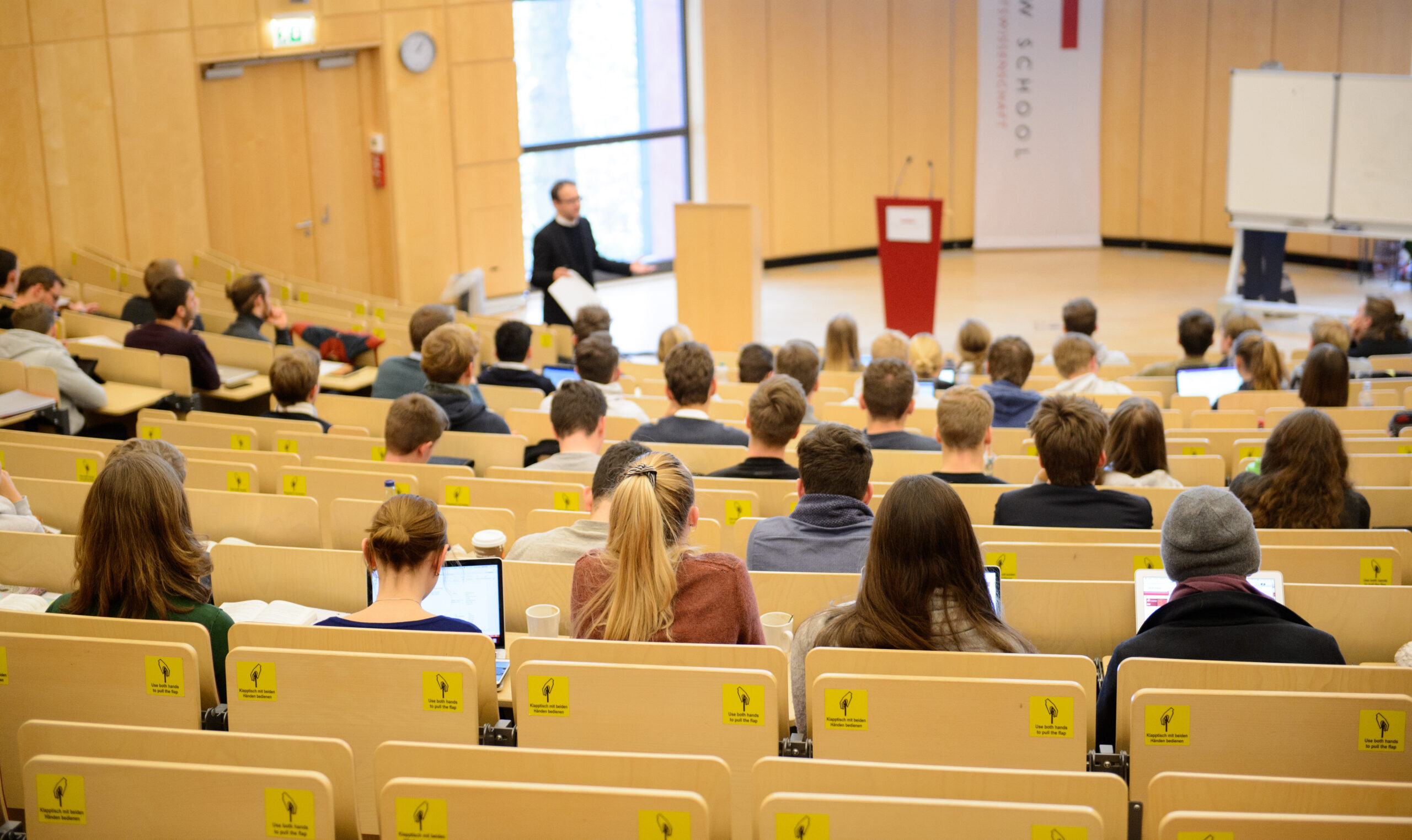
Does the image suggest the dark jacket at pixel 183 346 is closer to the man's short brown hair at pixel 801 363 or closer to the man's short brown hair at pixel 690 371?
the man's short brown hair at pixel 690 371

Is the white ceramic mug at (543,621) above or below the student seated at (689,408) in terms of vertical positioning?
below

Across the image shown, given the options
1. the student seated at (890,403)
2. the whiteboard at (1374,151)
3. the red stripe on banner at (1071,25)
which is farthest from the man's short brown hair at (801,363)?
the red stripe on banner at (1071,25)

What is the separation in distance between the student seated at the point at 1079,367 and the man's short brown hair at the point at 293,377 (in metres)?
3.74

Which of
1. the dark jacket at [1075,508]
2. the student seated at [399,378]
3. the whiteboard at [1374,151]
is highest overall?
the whiteboard at [1374,151]

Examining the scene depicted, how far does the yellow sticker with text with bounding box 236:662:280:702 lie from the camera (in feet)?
9.02

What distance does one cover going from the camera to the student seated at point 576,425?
4.78 metres

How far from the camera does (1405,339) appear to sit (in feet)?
25.7

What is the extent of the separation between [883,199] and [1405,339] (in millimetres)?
4370

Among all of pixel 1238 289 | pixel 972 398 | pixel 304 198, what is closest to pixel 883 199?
pixel 1238 289

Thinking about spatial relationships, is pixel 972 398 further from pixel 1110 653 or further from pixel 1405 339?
pixel 1405 339

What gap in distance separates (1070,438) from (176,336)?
4.98 meters

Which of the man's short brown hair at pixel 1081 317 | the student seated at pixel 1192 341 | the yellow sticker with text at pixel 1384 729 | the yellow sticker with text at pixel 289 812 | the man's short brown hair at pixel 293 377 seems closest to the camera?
the yellow sticker with text at pixel 289 812

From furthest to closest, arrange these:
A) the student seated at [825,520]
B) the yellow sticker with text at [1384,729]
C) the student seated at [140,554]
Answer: the student seated at [825,520] < the student seated at [140,554] < the yellow sticker with text at [1384,729]

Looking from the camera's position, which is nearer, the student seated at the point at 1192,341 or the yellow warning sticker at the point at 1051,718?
the yellow warning sticker at the point at 1051,718
